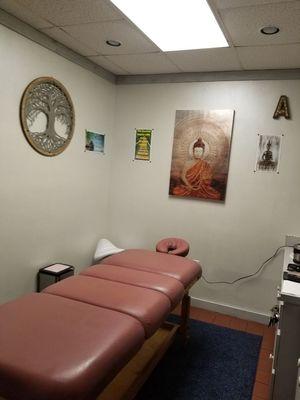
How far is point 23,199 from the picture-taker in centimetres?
235

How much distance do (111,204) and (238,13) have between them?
86.7 inches

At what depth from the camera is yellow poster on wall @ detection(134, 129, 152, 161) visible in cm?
324


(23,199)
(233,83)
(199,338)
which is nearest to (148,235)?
(199,338)

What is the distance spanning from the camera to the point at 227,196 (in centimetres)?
298

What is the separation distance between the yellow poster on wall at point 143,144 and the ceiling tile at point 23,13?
1.34 meters

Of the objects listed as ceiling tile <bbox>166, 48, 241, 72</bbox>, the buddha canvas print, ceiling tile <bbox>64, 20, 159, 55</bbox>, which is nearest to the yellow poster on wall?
the buddha canvas print

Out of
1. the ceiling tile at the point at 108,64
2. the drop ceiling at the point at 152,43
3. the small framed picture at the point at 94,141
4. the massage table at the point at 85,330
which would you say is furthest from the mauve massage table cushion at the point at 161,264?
the ceiling tile at the point at 108,64

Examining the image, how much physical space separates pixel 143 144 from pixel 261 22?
1629 millimetres

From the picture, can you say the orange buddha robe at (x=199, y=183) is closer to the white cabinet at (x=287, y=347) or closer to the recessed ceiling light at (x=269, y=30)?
the recessed ceiling light at (x=269, y=30)

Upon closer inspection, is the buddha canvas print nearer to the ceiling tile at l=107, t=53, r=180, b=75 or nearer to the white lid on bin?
the ceiling tile at l=107, t=53, r=180, b=75

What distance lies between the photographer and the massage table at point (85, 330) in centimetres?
104

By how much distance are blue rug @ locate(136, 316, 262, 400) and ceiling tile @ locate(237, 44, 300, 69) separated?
227cm

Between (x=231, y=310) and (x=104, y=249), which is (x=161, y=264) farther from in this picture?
(x=231, y=310)

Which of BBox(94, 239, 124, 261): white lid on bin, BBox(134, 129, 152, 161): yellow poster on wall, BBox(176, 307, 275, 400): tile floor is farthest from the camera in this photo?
BBox(134, 129, 152, 161): yellow poster on wall
